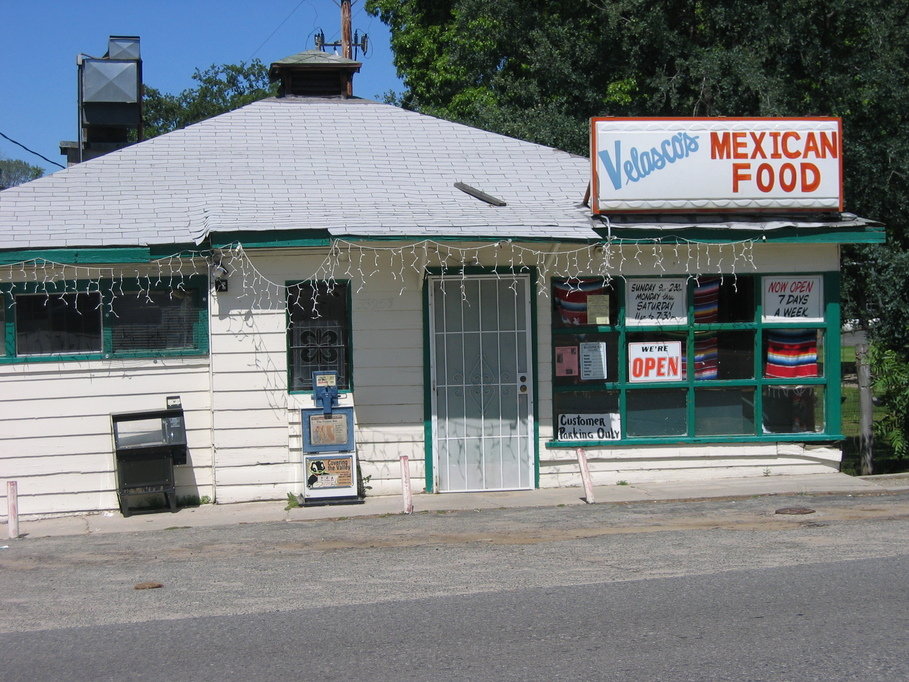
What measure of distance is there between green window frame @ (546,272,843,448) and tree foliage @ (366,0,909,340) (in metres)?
2.54

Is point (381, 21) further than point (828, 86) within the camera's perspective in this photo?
Yes

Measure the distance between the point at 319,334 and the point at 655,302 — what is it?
3.91 m

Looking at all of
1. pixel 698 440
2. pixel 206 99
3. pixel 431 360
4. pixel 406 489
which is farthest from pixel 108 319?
pixel 206 99

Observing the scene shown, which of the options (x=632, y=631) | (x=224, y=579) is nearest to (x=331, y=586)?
(x=224, y=579)

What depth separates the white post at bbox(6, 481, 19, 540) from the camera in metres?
9.88

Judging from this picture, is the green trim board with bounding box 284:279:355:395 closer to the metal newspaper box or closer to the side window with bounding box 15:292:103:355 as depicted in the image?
the metal newspaper box

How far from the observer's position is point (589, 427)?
461 inches

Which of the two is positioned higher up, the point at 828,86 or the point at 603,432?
the point at 828,86

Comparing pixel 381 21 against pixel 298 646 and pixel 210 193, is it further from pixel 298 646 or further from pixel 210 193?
pixel 298 646

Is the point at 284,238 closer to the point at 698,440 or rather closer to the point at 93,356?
the point at 93,356

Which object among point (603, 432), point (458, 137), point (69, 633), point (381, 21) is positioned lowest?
point (69, 633)

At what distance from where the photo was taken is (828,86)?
1691 centimetres

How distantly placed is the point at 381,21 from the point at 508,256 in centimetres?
1785

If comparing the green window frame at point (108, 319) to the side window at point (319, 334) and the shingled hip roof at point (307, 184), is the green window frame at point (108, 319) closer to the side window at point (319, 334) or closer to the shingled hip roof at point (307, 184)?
the shingled hip roof at point (307, 184)
